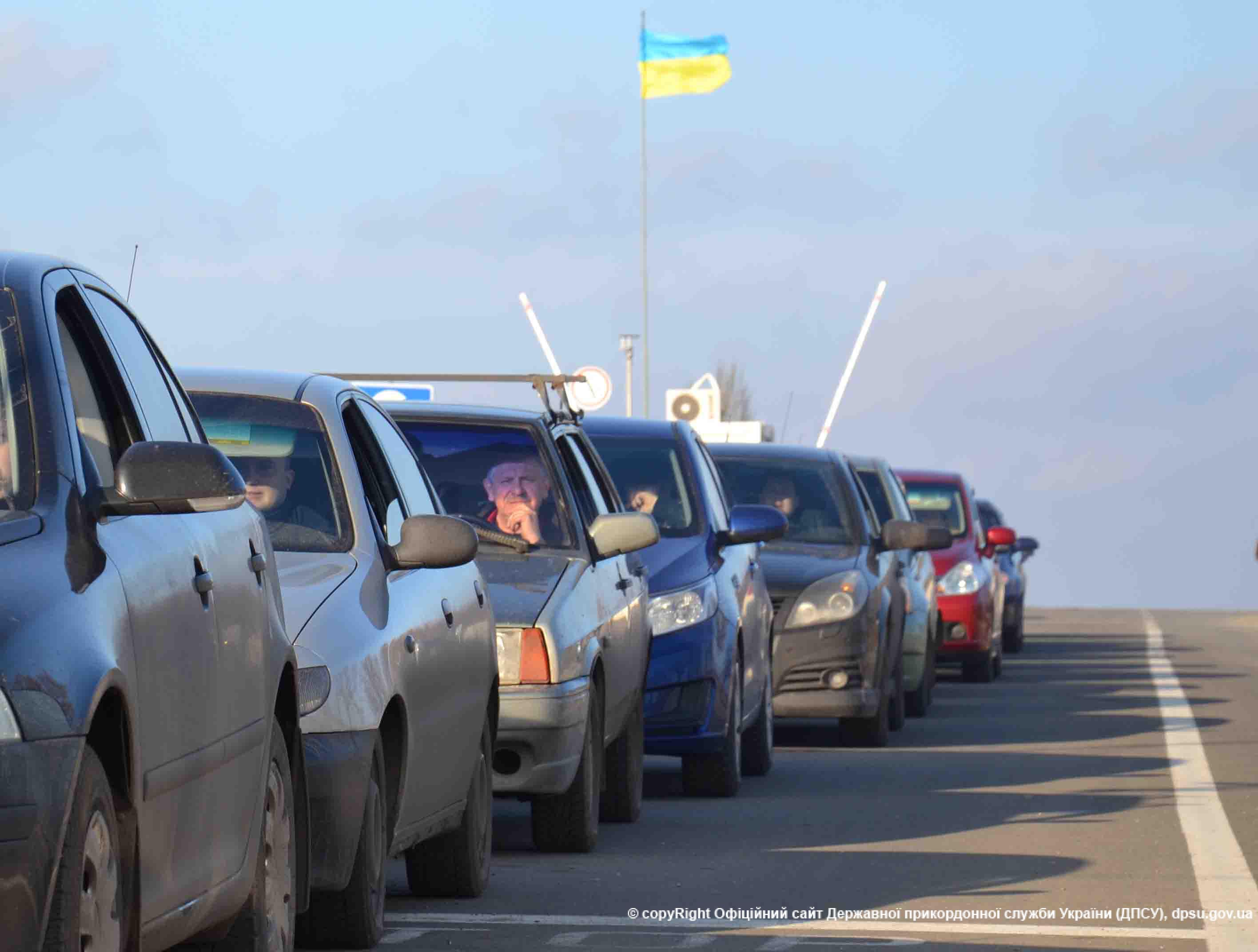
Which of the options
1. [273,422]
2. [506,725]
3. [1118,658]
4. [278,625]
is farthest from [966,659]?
[278,625]

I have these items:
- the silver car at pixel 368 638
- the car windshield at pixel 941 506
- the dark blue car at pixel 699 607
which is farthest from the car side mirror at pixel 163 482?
the car windshield at pixel 941 506

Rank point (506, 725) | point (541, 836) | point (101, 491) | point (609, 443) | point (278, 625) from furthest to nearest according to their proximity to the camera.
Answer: point (609, 443), point (541, 836), point (506, 725), point (278, 625), point (101, 491)

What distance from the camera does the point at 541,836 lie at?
10406mm

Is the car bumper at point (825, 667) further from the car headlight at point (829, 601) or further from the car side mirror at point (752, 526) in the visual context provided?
the car side mirror at point (752, 526)

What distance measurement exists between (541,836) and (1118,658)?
23565 millimetres

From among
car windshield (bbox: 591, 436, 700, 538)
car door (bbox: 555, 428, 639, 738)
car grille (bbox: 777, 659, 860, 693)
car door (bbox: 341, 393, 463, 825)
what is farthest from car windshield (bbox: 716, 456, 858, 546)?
car door (bbox: 341, 393, 463, 825)

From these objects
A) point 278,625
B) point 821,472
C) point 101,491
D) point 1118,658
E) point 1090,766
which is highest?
point 101,491

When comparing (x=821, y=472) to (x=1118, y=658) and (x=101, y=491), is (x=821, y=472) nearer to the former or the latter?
(x=101, y=491)

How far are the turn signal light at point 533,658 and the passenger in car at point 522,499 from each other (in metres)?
0.97

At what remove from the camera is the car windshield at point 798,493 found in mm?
17203

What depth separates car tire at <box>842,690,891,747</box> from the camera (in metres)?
16.8

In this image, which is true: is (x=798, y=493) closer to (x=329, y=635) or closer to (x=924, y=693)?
(x=924, y=693)

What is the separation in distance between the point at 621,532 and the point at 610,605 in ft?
0.99

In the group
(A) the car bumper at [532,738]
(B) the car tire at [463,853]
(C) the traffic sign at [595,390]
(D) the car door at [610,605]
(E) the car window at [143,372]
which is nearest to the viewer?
(E) the car window at [143,372]
